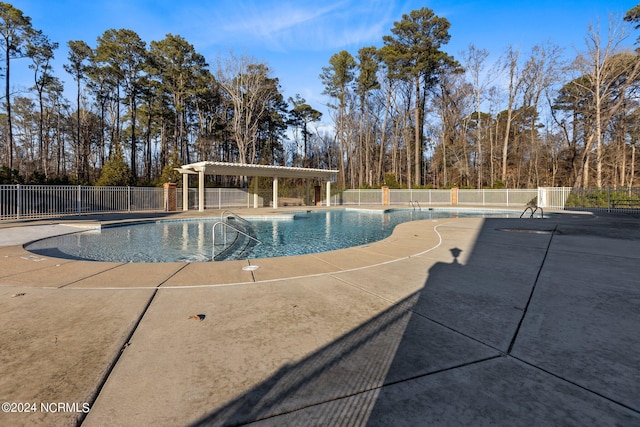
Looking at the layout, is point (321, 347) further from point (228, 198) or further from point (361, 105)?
point (361, 105)

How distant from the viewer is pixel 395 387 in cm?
183

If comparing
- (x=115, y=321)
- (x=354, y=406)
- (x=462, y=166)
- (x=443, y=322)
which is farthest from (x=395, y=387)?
(x=462, y=166)

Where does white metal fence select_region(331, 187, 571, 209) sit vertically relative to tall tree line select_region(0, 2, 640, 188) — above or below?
below

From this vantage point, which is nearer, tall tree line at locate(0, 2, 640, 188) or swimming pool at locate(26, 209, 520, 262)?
swimming pool at locate(26, 209, 520, 262)

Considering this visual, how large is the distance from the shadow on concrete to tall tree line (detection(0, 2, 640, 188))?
22.9 m

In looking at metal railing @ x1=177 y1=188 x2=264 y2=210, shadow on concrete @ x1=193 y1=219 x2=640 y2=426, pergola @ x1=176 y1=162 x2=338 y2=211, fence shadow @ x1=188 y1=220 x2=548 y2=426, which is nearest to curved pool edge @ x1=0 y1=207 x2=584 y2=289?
fence shadow @ x1=188 y1=220 x2=548 y2=426

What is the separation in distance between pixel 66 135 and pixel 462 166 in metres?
46.5

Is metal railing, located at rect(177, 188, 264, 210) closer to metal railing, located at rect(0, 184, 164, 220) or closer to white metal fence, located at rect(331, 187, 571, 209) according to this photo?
metal railing, located at rect(0, 184, 164, 220)

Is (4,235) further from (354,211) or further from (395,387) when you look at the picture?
(354,211)

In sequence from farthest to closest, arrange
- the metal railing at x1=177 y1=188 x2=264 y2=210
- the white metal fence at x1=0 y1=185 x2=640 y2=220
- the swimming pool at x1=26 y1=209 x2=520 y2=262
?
1. the metal railing at x1=177 y1=188 x2=264 y2=210
2. the white metal fence at x1=0 y1=185 x2=640 y2=220
3. the swimming pool at x1=26 y1=209 x2=520 y2=262

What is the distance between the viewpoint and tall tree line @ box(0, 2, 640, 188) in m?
24.8

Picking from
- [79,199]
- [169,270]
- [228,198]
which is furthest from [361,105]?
[169,270]

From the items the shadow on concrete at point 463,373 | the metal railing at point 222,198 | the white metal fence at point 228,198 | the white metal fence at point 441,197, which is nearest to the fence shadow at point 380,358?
the shadow on concrete at point 463,373

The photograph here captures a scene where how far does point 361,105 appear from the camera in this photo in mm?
36156
